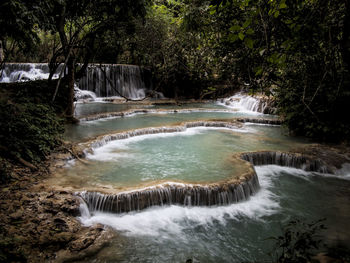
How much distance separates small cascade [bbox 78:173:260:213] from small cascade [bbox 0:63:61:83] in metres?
17.3

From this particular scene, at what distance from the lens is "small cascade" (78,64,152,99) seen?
71.2 ft

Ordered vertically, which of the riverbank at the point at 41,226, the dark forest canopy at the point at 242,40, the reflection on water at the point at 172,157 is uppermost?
the dark forest canopy at the point at 242,40

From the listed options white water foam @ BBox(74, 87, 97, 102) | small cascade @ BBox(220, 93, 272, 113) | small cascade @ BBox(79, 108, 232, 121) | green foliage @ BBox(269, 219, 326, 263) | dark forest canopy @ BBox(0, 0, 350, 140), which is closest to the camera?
green foliage @ BBox(269, 219, 326, 263)

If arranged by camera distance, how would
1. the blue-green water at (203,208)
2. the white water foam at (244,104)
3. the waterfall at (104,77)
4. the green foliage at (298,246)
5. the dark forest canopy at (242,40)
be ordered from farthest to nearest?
1. the waterfall at (104,77)
2. the white water foam at (244,104)
3. the blue-green water at (203,208)
4. the dark forest canopy at (242,40)
5. the green foliage at (298,246)

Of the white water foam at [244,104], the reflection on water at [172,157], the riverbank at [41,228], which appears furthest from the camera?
the white water foam at [244,104]

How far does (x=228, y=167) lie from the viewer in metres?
7.02

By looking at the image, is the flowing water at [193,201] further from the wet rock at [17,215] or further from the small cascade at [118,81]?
the small cascade at [118,81]

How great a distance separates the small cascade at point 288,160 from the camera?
7.89 meters

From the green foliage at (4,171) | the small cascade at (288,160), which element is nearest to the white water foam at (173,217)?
the green foliage at (4,171)

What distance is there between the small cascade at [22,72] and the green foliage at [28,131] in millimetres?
13418

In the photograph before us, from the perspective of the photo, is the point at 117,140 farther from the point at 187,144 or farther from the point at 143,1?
the point at 143,1

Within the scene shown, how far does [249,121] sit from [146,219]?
407 inches

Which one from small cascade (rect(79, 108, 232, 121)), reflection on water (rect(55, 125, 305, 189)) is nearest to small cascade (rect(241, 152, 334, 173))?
reflection on water (rect(55, 125, 305, 189))

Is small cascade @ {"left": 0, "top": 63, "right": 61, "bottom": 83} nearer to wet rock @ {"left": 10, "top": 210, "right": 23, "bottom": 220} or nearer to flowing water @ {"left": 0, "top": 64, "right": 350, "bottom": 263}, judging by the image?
flowing water @ {"left": 0, "top": 64, "right": 350, "bottom": 263}
